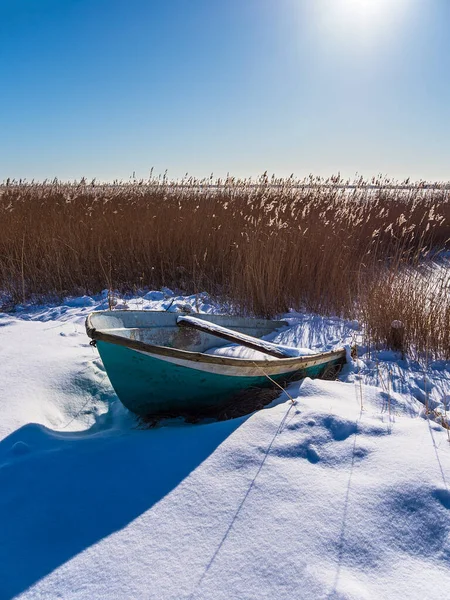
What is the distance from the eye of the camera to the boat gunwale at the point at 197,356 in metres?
2.23

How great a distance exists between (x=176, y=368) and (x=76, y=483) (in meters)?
0.75

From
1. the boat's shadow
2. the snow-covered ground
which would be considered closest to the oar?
the snow-covered ground

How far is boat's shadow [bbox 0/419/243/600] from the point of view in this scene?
1.59 meters

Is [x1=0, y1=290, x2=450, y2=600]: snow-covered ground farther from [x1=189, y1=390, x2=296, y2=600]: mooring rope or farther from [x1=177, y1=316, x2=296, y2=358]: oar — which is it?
[x1=177, y1=316, x2=296, y2=358]: oar

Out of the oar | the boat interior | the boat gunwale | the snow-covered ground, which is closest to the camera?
the snow-covered ground

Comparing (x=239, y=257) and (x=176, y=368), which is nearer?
(x=176, y=368)

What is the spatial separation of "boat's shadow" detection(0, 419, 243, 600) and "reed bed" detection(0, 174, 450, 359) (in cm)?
230

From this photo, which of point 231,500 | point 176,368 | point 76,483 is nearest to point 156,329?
point 176,368

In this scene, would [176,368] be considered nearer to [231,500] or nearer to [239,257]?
[231,500]

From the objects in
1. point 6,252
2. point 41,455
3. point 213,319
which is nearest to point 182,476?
point 41,455

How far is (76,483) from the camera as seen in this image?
194 centimetres

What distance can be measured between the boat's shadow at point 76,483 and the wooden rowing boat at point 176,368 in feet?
0.70

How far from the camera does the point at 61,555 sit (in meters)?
1.57

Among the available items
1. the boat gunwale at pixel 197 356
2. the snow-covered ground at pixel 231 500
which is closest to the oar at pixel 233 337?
the boat gunwale at pixel 197 356
